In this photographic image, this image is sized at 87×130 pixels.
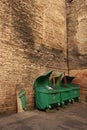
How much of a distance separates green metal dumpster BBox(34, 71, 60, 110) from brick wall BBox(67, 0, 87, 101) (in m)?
2.97

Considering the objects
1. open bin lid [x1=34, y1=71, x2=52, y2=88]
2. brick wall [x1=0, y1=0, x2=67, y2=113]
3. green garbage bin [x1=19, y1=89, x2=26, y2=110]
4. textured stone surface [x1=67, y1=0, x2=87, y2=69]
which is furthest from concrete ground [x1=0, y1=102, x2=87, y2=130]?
textured stone surface [x1=67, y1=0, x2=87, y2=69]

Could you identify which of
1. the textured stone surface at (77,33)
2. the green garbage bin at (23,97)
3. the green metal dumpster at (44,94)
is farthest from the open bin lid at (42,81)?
the textured stone surface at (77,33)

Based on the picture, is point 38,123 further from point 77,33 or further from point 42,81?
point 77,33

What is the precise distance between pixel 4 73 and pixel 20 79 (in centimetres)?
83

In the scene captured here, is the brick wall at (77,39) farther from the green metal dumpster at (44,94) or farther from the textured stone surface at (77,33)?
the green metal dumpster at (44,94)

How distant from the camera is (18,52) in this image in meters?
7.25

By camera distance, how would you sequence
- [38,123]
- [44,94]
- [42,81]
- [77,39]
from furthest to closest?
[77,39], [42,81], [44,94], [38,123]

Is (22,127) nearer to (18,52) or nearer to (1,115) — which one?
(1,115)

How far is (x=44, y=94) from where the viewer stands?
6961 millimetres

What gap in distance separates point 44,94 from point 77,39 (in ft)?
16.0

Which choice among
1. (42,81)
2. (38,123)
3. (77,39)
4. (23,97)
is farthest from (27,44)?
(77,39)

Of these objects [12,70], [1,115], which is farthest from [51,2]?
[1,115]

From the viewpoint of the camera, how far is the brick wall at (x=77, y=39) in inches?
405

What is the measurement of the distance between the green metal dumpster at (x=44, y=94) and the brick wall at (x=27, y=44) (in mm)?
343
